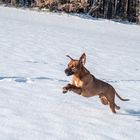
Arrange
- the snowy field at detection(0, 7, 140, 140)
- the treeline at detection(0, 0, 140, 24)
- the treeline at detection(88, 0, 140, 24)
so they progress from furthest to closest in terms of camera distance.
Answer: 1. the treeline at detection(88, 0, 140, 24)
2. the treeline at detection(0, 0, 140, 24)
3. the snowy field at detection(0, 7, 140, 140)

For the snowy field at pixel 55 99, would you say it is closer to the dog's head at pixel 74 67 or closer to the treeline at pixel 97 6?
the dog's head at pixel 74 67

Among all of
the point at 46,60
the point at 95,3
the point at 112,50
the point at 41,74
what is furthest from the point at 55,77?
the point at 95,3

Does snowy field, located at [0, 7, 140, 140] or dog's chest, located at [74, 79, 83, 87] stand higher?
dog's chest, located at [74, 79, 83, 87]

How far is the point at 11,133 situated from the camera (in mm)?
5605

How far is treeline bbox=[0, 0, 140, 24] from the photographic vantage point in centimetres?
4119

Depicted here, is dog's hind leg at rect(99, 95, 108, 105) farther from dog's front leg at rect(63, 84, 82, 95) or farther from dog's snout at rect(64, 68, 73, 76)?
dog's snout at rect(64, 68, 73, 76)

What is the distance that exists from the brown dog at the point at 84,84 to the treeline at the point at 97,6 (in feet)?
111

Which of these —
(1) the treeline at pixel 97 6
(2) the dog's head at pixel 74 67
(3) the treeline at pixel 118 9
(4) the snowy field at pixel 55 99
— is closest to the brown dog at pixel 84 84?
Result: (2) the dog's head at pixel 74 67

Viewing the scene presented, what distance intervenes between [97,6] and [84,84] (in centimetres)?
3823

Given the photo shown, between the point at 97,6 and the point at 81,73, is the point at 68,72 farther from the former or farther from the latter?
the point at 97,6

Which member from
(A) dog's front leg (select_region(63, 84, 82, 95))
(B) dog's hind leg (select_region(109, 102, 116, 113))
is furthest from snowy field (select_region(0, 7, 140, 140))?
(A) dog's front leg (select_region(63, 84, 82, 95))

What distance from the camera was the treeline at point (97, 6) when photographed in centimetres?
4119

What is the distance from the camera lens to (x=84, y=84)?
6789 millimetres

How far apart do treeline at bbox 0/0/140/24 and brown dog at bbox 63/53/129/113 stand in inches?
1328
